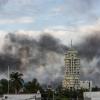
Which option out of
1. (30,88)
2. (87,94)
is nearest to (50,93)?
(30,88)

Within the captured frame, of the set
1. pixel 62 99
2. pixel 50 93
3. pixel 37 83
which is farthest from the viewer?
pixel 37 83

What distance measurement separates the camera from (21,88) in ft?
489

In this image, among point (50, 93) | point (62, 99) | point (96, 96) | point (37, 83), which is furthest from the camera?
point (37, 83)

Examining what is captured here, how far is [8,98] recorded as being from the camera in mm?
76875

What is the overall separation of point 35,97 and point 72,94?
6431cm

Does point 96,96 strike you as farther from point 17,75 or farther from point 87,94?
point 17,75

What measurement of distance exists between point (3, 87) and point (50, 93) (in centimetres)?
2095

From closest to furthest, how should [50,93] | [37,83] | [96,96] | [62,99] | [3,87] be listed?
[96,96] → [62,99] → [50,93] → [3,87] → [37,83]

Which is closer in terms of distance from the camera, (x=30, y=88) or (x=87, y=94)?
(x=87, y=94)

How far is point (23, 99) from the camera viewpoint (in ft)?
252

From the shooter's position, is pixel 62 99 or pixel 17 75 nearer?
pixel 62 99

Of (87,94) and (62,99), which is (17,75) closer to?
(62,99)

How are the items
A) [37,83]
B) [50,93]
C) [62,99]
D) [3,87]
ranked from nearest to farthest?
[62,99] < [50,93] < [3,87] < [37,83]

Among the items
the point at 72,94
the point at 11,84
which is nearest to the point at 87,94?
the point at 72,94
